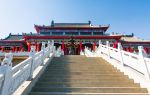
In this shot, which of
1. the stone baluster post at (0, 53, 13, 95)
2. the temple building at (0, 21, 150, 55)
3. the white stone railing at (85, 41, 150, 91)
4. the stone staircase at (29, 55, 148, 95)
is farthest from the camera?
the temple building at (0, 21, 150, 55)

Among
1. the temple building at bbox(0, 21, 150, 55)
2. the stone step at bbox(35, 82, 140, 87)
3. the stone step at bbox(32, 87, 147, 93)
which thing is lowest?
the stone step at bbox(32, 87, 147, 93)

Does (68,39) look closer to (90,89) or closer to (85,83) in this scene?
(85,83)

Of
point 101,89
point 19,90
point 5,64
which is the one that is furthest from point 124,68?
point 5,64

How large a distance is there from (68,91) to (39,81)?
145cm

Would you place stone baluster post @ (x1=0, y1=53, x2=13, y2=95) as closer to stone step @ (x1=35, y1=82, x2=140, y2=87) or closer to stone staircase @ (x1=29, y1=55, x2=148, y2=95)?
stone staircase @ (x1=29, y1=55, x2=148, y2=95)

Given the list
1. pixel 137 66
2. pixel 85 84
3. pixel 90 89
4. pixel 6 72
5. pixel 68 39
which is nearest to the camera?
pixel 6 72

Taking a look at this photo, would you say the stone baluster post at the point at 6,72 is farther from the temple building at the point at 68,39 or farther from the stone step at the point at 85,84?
the temple building at the point at 68,39

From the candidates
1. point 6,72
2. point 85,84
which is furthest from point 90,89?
point 6,72

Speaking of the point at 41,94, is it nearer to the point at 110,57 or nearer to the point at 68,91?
the point at 68,91

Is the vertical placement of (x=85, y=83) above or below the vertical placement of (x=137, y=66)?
below

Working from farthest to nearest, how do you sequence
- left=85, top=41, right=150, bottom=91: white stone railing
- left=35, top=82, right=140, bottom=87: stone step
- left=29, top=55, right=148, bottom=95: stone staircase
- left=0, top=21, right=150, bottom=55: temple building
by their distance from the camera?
left=0, top=21, right=150, bottom=55: temple building → left=35, top=82, right=140, bottom=87: stone step → left=85, top=41, right=150, bottom=91: white stone railing → left=29, top=55, right=148, bottom=95: stone staircase

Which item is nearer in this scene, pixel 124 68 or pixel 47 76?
pixel 47 76

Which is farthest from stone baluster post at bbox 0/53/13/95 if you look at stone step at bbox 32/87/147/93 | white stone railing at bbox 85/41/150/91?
white stone railing at bbox 85/41/150/91

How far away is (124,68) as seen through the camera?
9.41m
